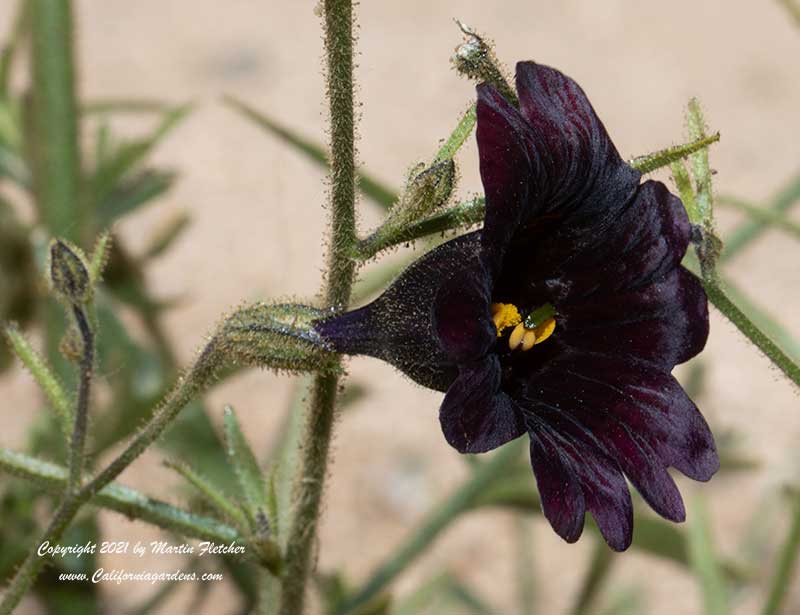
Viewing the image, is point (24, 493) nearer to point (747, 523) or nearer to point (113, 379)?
point (113, 379)

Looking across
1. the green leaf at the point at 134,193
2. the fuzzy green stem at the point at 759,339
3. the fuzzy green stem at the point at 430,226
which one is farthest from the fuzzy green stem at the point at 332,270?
the green leaf at the point at 134,193

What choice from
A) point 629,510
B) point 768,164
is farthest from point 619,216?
point 768,164

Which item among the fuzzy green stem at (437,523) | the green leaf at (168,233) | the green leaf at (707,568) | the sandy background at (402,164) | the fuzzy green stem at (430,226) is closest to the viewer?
the fuzzy green stem at (430,226)

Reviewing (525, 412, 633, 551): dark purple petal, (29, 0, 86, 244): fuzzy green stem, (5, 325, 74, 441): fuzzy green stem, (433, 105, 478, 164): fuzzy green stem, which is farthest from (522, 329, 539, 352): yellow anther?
(29, 0, 86, 244): fuzzy green stem

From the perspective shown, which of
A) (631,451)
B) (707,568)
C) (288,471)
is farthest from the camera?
(707,568)

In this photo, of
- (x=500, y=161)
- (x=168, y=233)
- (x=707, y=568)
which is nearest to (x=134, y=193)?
(x=168, y=233)

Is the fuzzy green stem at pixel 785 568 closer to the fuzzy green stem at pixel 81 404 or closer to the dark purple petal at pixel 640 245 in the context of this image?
the dark purple petal at pixel 640 245

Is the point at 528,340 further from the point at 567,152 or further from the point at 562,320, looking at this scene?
the point at 567,152
